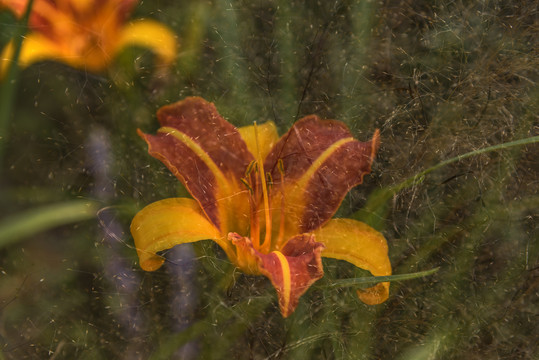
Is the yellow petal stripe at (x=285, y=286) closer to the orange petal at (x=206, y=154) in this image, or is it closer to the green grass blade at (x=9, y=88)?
the orange petal at (x=206, y=154)

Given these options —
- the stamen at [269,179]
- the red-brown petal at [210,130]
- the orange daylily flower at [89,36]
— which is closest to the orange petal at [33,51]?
the orange daylily flower at [89,36]

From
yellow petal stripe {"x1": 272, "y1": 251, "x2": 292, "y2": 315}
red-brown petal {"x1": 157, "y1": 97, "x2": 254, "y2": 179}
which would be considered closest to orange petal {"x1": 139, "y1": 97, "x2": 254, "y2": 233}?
red-brown petal {"x1": 157, "y1": 97, "x2": 254, "y2": 179}

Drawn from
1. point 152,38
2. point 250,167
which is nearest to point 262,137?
point 250,167

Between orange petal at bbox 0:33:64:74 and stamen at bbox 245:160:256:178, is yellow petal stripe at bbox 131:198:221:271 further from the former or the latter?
orange petal at bbox 0:33:64:74

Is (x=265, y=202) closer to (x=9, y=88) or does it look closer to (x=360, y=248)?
(x=360, y=248)

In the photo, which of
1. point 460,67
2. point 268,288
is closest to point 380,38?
point 460,67

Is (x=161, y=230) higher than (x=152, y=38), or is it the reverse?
(x=152, y=38)

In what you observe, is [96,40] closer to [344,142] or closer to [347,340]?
[344,142]

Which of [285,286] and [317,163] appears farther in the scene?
[317,163]
